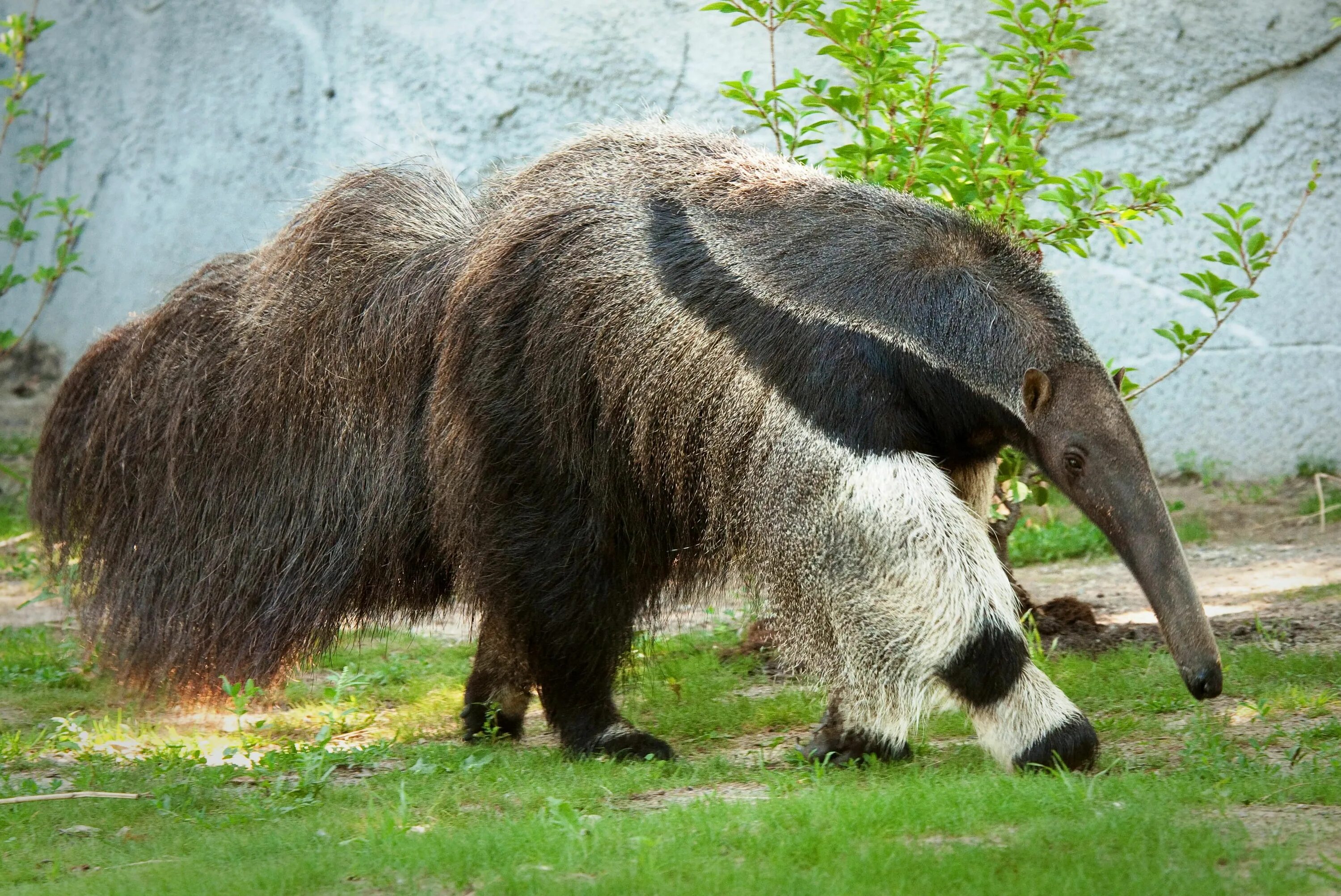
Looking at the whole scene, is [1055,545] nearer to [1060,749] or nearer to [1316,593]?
[1316,593]

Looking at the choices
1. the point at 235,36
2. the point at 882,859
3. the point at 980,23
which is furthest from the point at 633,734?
the point at 235,36

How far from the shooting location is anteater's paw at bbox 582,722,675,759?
15.2 feet

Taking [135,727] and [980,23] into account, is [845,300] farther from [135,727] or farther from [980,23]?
[980,23]

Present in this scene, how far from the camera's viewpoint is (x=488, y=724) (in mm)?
5051

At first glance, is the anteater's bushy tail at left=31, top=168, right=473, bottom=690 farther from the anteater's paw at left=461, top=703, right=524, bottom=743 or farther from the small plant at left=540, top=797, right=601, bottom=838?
the small plant at left=540, top=797, right=601, bottom=838

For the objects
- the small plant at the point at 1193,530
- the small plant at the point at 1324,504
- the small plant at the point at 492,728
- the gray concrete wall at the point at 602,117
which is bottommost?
the small plant at the point at 492,728

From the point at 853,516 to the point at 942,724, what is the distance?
1.44 m

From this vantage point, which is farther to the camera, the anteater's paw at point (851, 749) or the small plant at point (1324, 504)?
the small plant at point (1324, 504)

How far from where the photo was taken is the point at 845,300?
13.0ft

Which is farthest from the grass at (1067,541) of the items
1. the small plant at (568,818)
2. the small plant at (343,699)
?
the small plant at (568,818)

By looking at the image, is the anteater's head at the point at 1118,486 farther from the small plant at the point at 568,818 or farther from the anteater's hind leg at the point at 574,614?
the small plant at the point at 568,818

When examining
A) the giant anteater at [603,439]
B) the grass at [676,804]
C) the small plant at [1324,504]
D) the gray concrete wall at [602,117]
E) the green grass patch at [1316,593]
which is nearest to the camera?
the grass at [676,804]

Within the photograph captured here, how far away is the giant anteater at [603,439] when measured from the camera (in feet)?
12.7

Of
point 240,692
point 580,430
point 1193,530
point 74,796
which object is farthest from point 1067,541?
point 74,796
